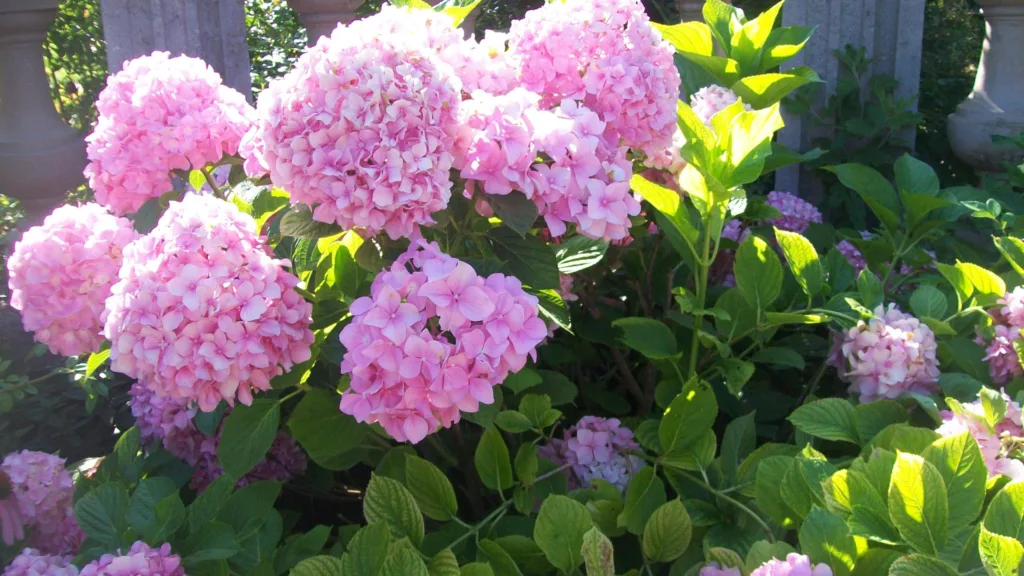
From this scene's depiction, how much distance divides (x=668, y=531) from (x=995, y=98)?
2.49m

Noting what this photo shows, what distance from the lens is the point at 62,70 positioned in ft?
17.2

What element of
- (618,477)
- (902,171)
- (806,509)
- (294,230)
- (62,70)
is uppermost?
(294,230)

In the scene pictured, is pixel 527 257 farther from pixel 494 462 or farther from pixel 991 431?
pixel 991 431

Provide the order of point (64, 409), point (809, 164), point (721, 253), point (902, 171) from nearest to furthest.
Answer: point (902, 171) < point (721, 253) < point (64, 409) < point (809, 164)

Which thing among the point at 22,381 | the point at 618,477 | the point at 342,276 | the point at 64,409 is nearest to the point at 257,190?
the point at 342,276

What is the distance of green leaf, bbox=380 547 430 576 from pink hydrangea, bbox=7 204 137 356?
538 mm

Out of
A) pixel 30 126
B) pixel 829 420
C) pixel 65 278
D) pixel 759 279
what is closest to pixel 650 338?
pixel 759 279

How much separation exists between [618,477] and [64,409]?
4.18 ft

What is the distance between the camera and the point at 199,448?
146cm

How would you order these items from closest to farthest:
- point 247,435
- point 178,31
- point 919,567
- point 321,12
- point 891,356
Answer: point 919,567
point 247,435
point 891,356
point 178,31
point 321,12

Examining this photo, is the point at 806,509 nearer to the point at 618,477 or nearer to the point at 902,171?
the point at 618,477

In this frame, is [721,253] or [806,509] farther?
[721,253]

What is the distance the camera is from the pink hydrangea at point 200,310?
976 mm

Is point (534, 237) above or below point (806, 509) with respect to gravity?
above
